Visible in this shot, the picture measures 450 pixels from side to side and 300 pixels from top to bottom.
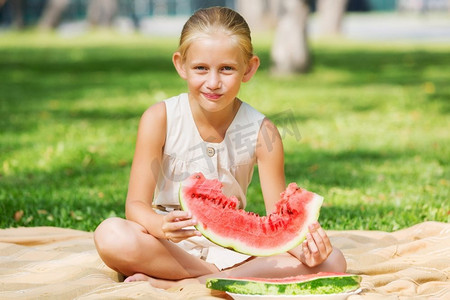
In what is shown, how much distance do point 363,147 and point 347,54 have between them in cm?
1198

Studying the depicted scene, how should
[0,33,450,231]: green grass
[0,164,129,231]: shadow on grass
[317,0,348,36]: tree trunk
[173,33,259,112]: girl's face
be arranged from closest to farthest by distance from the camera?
[173,33,259,112]: girl's face, [0,164,129,231]: shadow on grass, [0,33,450,231]: green grass, [317,0,348,36]: tree trunk

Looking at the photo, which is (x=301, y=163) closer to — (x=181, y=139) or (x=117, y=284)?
(x=181, y=139)

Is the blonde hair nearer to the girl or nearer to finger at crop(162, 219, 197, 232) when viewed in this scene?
the girl

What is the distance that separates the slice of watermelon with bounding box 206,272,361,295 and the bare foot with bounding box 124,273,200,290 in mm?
363

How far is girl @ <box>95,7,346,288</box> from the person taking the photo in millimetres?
3641

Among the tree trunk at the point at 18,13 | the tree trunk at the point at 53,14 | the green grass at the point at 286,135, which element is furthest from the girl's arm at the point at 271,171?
the tree trunk at the point at 18,13

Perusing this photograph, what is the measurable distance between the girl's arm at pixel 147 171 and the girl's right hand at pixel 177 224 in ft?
0.58

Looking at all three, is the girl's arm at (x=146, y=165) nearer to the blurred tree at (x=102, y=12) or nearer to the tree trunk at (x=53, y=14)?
the tree trunk at (x=53, y=14)

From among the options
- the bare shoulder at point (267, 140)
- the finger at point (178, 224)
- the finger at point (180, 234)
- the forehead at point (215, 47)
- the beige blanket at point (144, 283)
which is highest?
the forehead at point (215, 47)

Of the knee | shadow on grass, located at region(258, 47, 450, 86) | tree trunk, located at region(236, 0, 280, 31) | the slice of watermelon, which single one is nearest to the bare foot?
the knee

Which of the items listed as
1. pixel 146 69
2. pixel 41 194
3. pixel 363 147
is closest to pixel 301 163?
pixel 363 147

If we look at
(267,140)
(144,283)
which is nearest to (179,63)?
(267,140)

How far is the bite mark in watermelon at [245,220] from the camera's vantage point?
3.50 metres

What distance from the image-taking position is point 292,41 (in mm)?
13898
